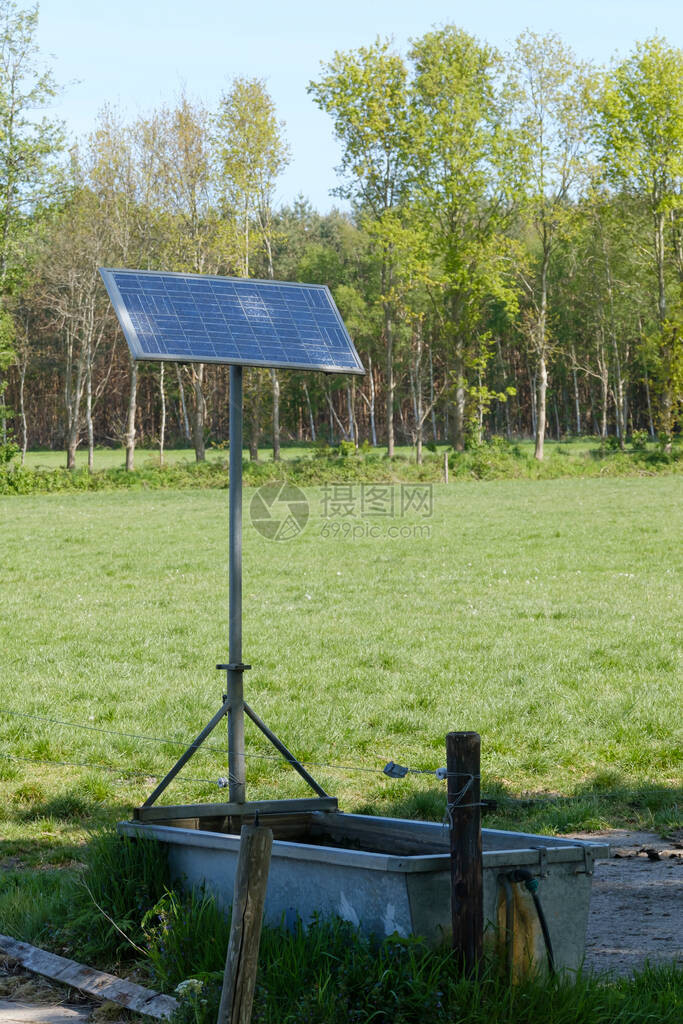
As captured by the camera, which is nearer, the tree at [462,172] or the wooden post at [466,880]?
the wooden post at [466,880]

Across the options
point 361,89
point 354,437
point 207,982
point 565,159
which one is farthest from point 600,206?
point 207,982

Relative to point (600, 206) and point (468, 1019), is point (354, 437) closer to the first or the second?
point (600, 206)

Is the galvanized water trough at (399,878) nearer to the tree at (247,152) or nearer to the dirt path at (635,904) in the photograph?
the dirt path at (635,904)

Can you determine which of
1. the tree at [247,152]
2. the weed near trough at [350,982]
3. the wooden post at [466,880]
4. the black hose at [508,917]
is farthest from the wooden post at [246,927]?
the tree at [247,152]

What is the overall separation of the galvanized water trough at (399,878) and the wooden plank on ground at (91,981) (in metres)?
0.55

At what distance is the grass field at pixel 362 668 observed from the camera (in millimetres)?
7973

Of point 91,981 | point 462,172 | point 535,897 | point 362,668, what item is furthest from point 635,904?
point 462,172

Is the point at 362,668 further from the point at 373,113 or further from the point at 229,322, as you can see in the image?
the point at 373,113

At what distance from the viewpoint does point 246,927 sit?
379cm

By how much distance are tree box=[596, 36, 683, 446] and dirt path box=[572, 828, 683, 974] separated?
45084 millimetres

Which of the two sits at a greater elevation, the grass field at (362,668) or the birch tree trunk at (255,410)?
the birch tree trunk at (255,410)

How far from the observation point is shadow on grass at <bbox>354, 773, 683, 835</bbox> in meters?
7.26

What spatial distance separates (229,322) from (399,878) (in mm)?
3345

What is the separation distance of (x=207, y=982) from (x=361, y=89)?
50089mm
